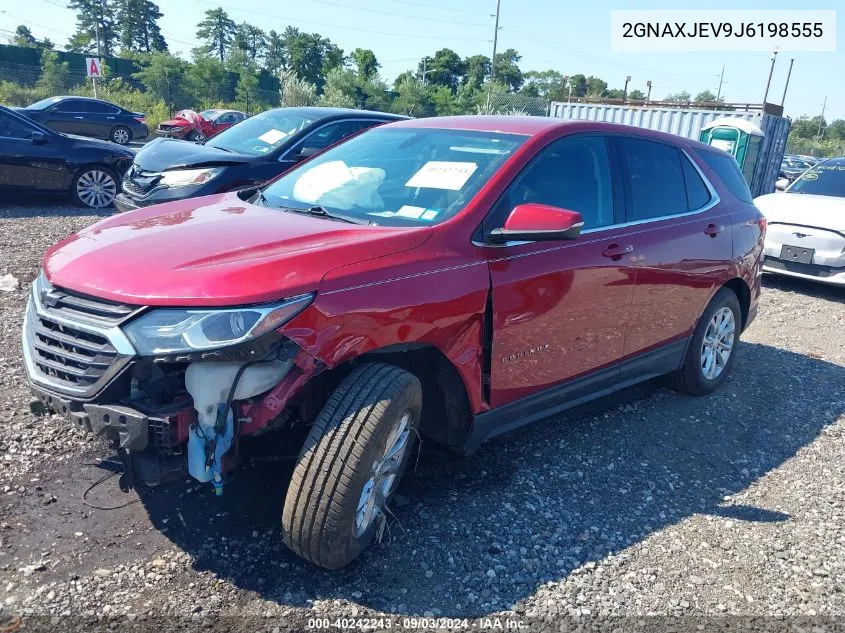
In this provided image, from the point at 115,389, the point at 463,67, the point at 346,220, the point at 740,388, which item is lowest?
the point at 740,388

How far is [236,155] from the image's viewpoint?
736 centimetres

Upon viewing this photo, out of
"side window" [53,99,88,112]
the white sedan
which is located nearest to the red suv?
the white sedan

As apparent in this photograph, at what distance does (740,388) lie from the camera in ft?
16.9

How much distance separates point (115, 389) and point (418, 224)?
4.62ft

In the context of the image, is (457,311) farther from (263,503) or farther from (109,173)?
(109,173)

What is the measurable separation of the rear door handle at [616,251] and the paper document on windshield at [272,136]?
16.7 feet

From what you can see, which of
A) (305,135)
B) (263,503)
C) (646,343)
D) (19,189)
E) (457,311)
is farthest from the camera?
(19,189)

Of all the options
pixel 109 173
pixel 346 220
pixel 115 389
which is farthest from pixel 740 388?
pixel 109 173

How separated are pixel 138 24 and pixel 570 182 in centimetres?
8553

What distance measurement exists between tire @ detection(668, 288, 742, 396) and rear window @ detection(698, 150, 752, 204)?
76 centimetres

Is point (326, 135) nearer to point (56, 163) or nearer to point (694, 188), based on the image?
point (56, 163)

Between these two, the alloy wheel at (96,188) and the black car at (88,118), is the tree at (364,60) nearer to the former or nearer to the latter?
the black car at (88,118)

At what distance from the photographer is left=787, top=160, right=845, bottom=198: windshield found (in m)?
8.91

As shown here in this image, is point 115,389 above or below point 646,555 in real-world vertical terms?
above
